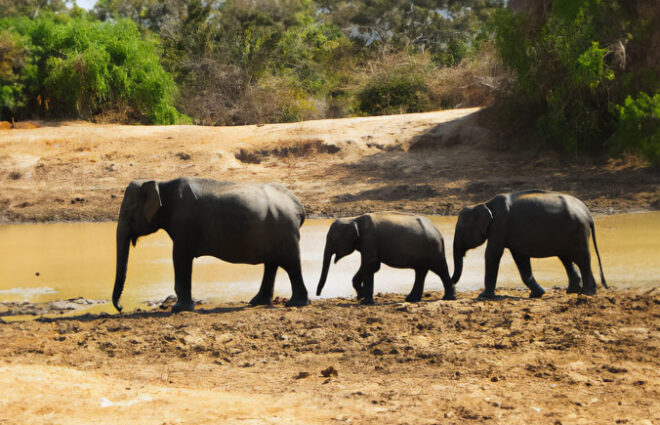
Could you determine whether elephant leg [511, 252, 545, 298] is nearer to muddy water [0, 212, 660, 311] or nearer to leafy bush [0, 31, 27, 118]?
muddy water [0, 212, 660, 311]

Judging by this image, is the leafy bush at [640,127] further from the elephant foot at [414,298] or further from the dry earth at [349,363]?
the elephant foot at [414,298]

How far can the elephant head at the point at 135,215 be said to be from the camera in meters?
9.48

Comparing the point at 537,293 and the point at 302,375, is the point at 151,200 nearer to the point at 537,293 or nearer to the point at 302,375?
the point at 302,375

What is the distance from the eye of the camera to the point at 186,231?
9508 mm

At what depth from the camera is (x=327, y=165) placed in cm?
2239

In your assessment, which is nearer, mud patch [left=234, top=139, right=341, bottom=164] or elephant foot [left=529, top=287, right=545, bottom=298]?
elephant foot [left=529, top=287, right=545, bottom=298]

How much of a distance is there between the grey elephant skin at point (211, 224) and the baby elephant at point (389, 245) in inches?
19.9

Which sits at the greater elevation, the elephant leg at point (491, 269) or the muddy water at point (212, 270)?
the elephant leg at point (491, 269)

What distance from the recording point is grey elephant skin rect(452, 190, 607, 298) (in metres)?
9.69

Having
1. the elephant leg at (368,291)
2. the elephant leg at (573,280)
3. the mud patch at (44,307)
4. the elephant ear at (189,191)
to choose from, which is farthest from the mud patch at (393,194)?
the elephant ear at (189,191)

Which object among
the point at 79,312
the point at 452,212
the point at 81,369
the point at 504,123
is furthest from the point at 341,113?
the point at 81,369

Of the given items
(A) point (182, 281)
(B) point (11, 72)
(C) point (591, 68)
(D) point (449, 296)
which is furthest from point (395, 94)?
(A) point (182, 281)

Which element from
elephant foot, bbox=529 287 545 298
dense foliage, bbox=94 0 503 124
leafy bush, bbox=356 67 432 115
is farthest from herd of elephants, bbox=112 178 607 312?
leafy bush, bbox=356 67 432 115

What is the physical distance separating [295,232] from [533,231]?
259cm
